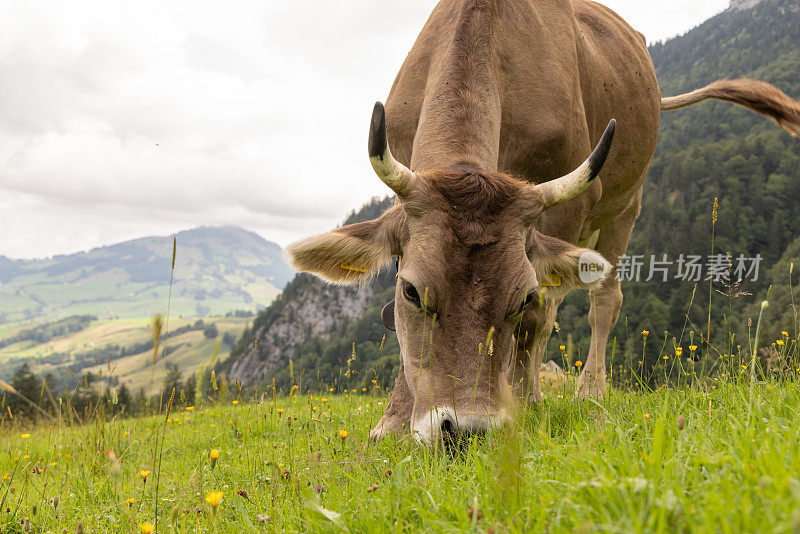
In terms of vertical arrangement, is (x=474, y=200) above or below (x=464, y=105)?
below

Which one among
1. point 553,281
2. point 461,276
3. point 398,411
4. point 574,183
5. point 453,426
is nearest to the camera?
point 453,426

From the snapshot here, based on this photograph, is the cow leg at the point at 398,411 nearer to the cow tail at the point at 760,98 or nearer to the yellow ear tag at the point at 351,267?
the yellow ear tag at the point at 351,267

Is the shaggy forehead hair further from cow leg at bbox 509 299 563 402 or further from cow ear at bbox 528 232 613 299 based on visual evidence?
cow leg at bbox 509 299 563 402

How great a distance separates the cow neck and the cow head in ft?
1.56

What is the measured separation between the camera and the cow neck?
404 cm

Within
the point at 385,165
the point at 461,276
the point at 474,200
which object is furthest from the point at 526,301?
the point at 385,165

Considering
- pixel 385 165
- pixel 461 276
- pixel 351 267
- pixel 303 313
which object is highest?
pixel 385 165

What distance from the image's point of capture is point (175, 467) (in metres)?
4.08

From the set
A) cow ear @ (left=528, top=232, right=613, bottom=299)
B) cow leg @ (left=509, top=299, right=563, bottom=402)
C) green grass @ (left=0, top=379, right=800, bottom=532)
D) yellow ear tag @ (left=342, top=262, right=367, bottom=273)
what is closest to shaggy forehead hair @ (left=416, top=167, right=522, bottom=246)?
cow ear @ (left=528, top=232, right=613, bottom=299)

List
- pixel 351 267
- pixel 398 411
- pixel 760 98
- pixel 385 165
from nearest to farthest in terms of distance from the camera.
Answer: pixel 385 165 → pixel 351 267 → pixel 398 411 → pixel 760 98

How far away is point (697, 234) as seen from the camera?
72500 millimetres

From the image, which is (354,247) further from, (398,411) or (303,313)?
(303,313)

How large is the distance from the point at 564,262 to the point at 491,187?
41.8 inches

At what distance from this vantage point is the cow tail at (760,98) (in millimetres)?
6637
